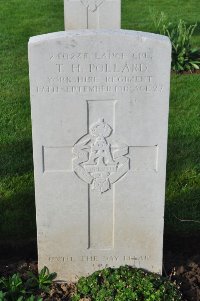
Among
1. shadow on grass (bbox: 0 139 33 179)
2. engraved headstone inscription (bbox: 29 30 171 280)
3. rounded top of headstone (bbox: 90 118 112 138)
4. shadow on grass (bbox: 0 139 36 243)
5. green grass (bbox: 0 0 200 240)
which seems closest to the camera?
engraved headstone inscription (bbox: 29 30 171 280)

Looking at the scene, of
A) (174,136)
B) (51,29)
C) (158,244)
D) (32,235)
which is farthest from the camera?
(51,29)

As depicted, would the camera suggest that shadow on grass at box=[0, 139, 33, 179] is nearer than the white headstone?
Yes

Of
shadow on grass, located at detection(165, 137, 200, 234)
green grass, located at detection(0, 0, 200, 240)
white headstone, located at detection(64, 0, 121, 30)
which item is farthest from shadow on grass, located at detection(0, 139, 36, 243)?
white headstone, located at detection(64, 0, 121, 30)

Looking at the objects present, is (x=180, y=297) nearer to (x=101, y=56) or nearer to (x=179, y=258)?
(x=179, y=258)

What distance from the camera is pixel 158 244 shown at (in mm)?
3883

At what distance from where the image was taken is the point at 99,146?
3605mm

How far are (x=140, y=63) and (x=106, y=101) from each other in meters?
0.30

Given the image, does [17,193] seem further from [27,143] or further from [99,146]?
[99,146]

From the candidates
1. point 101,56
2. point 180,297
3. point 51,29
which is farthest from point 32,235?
point 51,29

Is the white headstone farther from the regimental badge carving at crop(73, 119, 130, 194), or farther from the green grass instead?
the regimental badge carving at crop(73, 119, 130, 194)

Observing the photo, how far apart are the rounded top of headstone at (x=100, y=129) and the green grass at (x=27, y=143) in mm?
1457

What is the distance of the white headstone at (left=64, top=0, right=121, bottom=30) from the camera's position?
26.8ft

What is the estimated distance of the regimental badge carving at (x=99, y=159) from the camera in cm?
356

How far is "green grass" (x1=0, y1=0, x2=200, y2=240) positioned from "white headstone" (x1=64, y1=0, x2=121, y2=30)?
3.59ft
